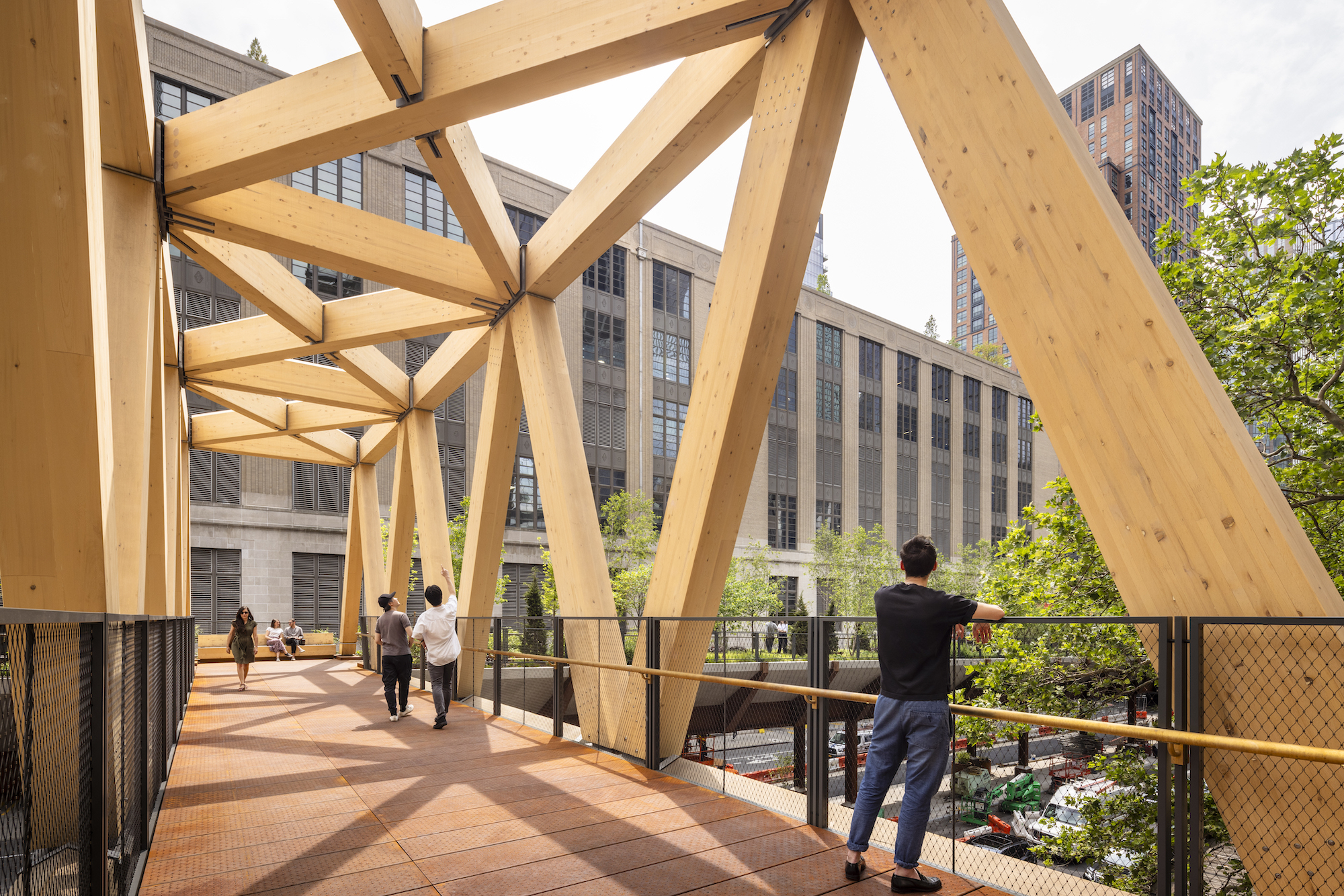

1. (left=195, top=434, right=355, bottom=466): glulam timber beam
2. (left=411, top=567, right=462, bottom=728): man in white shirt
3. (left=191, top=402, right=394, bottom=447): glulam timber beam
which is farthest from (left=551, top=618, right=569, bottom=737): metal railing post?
(left=195, top=434, right=355, bottom=466): glulam timber beam

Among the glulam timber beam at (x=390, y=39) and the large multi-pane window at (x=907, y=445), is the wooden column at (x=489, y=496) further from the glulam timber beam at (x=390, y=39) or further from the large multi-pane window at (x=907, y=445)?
the large multi-pane window at (x=907, y=445)

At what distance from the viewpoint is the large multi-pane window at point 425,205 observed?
34.4 meters

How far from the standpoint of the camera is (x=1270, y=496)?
335 cm

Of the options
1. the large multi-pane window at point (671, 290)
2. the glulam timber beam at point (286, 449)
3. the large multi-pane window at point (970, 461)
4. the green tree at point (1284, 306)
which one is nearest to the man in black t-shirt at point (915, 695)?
the green tree at point (1284, 306)

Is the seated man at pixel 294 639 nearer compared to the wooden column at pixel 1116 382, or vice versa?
the wooden column at pixel 1116 382

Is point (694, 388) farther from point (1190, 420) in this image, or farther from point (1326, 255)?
point (1326, 255)

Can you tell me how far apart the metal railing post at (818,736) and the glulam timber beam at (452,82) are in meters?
4.48

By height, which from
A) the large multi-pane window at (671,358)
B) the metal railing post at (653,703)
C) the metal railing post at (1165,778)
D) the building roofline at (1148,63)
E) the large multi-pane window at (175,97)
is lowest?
the metal railing post at (653,703)

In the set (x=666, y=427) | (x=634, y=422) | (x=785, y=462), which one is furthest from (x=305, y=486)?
(x=785, y=462)

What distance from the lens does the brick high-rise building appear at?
108m

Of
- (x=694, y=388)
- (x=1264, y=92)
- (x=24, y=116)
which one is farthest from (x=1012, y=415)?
(x=24, y=116)

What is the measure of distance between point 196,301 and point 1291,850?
1300 inches

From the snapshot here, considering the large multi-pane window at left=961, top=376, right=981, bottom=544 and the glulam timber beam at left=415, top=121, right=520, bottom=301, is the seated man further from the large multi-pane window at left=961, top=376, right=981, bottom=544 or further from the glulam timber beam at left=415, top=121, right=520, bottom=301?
the large multi-pane window at left=961, top=376, right=981, bottom=544

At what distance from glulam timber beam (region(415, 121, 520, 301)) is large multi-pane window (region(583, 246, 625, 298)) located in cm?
3036
